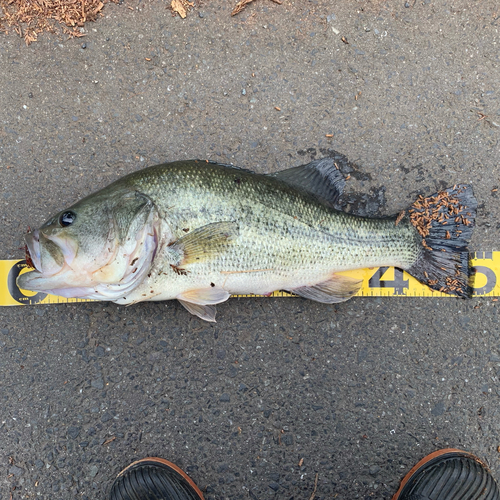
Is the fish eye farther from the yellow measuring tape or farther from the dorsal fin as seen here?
the dorsal fin

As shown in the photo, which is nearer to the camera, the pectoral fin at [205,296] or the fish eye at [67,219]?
the fish eye at [67,219]

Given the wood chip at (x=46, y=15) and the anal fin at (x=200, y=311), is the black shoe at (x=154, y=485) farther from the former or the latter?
the wood chip at (x=46, y=15)

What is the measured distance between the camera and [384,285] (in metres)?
2.90

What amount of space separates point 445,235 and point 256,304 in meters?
1.58

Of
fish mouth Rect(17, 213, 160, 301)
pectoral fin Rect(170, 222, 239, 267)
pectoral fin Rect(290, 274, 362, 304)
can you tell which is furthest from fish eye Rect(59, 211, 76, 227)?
pectoral fin Rect(290, 274, 362, 304)

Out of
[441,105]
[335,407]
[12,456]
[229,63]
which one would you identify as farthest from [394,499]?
[229,63]

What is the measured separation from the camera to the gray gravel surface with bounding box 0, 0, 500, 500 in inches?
111

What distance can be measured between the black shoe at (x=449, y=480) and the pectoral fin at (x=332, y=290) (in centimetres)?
A: 149

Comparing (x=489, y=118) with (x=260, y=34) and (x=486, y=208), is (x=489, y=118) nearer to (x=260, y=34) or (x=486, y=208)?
(x=486, y=208)

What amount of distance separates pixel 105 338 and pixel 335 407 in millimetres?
1964

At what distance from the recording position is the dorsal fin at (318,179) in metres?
2.68

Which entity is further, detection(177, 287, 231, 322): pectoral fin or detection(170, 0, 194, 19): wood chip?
detection(170, 0, 194, 19): wood chip

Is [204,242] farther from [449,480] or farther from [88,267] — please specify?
[449,480]

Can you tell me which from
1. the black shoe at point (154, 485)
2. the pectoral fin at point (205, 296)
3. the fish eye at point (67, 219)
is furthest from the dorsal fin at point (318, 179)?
the black shoe at point (154, 485)
